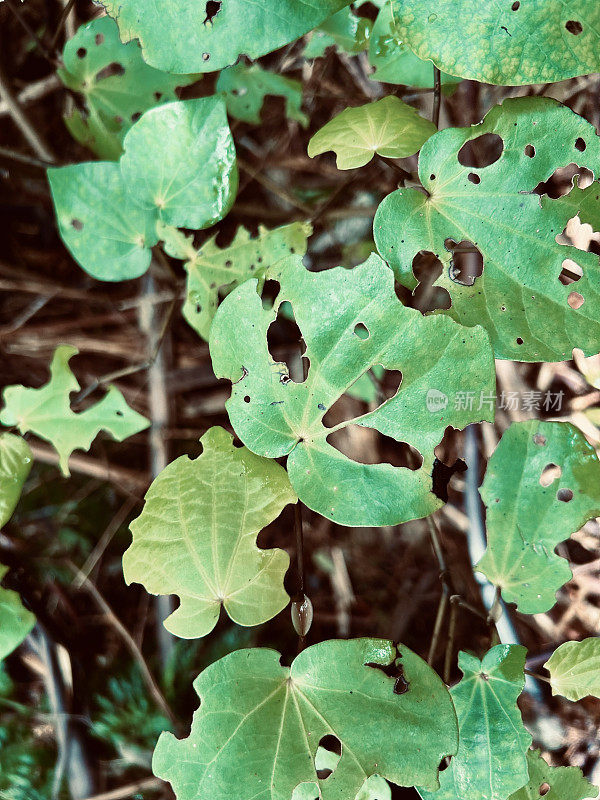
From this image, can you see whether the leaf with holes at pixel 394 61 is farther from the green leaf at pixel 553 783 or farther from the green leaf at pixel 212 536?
the green leaf at pixel 553 783

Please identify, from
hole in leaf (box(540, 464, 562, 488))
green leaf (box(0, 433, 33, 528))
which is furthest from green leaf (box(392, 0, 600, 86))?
green leaf (box(0, 433, 33, 528))

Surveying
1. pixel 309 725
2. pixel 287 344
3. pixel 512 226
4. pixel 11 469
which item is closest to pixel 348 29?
pixel 512 226

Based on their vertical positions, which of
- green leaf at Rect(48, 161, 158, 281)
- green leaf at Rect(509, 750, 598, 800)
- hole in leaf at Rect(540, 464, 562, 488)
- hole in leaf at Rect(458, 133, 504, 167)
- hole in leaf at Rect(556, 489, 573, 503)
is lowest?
green leaf at Rect(509, 750, 598, 800)

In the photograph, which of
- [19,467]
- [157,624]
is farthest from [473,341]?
[157,624]

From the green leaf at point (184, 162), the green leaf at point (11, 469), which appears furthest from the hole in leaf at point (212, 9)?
the green leaf at point (11, 469)

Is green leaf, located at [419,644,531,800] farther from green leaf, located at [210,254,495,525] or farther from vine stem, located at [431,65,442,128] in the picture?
vine stem, located at [431,65,442,128]

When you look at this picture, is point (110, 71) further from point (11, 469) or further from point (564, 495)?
point (564, 495)

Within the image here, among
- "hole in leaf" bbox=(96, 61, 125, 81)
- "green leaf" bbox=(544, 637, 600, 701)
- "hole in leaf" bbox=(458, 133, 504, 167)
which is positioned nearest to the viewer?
"green leaf" bbox=(544, 637, 600, 701)
